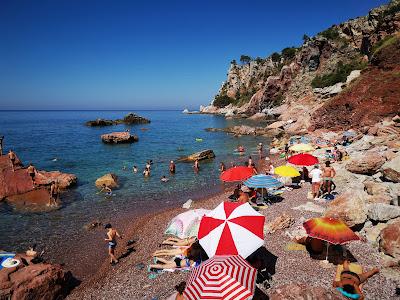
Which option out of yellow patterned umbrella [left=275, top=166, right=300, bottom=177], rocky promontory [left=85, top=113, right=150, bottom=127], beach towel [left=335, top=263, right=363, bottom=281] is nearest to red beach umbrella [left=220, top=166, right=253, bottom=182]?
yellow patterned umbrella [left=275, top=166, right=300, bottom=177]

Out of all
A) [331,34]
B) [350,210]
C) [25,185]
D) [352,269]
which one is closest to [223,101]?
[331,34]

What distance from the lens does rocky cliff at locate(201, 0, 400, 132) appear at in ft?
128

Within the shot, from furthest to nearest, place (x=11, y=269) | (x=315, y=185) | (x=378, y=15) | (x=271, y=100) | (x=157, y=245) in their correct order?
1. (x=271, y=100)
2. (x=378, y=15)
3. (x=315, y=185)
4. (x=157, y=245)
5. (x=11, y=269)

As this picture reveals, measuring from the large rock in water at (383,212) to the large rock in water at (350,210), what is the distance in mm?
279

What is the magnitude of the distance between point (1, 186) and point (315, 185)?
2275cm

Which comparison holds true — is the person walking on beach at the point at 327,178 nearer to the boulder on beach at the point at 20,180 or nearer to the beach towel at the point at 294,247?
the beach towel at the point at 294,247

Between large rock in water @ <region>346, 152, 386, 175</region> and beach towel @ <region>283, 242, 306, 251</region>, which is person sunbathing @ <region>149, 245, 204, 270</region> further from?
large rock in water @ <region>346, 152, 386, 175</region>

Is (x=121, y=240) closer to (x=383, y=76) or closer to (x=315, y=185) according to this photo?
(x=315, y=185)

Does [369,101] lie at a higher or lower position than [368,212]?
higher

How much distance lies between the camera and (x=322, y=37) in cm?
8444

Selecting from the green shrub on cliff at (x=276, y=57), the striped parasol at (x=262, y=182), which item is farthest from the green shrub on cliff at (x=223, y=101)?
the striped parasol at (x=262, y=182)

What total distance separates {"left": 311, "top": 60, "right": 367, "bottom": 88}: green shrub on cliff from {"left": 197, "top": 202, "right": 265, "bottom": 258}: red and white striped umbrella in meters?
72.1

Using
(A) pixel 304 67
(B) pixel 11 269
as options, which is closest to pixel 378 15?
(A) pixel 304 67

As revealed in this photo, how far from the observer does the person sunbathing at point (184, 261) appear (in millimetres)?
11031
